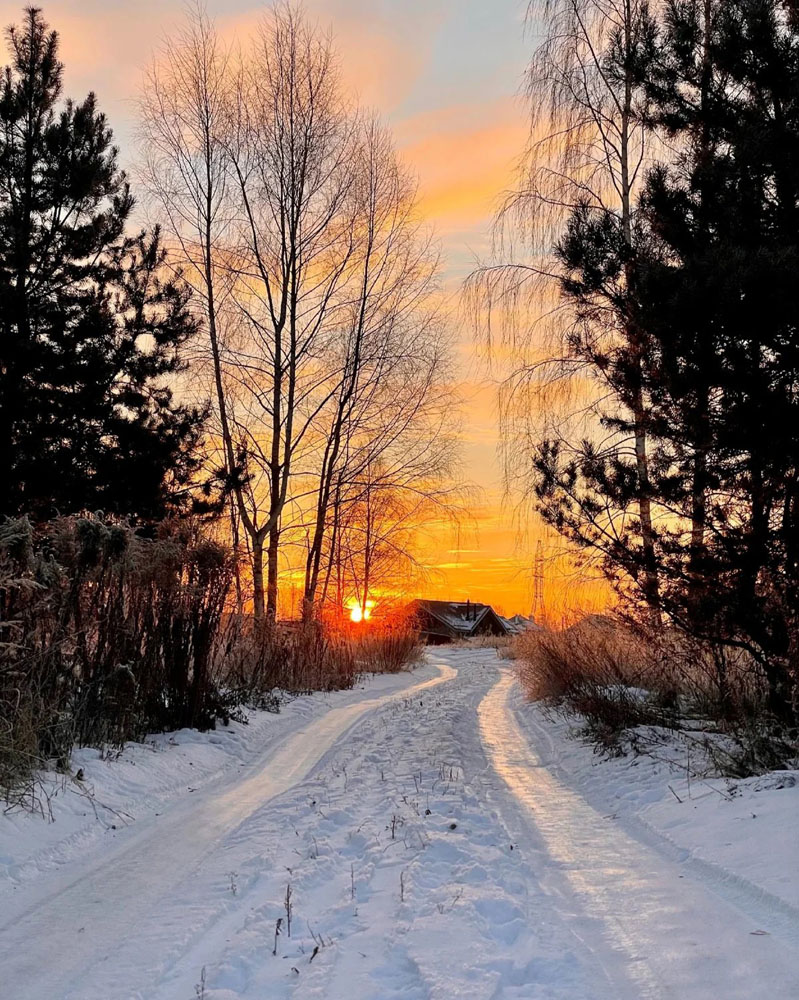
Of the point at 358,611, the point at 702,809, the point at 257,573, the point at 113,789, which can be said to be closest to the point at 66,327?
the point at 257,573

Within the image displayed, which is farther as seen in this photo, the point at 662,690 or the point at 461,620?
the point at 461,620

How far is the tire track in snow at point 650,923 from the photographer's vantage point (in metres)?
2.90

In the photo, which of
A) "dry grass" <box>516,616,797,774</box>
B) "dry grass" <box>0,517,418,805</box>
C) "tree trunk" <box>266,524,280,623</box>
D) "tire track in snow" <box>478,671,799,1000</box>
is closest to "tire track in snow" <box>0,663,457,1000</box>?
"dry grass" <box>0,517,418,805</box>

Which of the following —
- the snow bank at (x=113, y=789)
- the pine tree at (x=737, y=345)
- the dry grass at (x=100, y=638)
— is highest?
the pine tree at (x=737, y=345)

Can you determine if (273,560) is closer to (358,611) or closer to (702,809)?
(358,611)

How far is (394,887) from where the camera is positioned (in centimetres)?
402

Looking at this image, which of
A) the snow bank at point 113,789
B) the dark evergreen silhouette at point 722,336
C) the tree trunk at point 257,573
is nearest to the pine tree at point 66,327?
the tree trunk at point 257,573

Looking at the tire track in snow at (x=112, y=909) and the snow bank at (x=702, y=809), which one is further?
the snow bank at (x=702, y=809)

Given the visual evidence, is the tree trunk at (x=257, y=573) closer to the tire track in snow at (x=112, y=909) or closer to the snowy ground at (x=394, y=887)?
the snowy ground at (x=394, y=887)

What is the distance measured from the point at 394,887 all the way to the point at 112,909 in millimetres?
1356

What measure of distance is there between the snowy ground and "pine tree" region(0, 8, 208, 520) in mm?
6875

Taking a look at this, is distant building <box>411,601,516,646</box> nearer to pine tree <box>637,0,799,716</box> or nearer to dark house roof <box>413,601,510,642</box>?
dark house roof <box>413,601,510,642</box>

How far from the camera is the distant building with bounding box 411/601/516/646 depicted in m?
58.6

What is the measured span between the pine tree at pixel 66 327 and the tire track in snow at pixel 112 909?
778 cm
